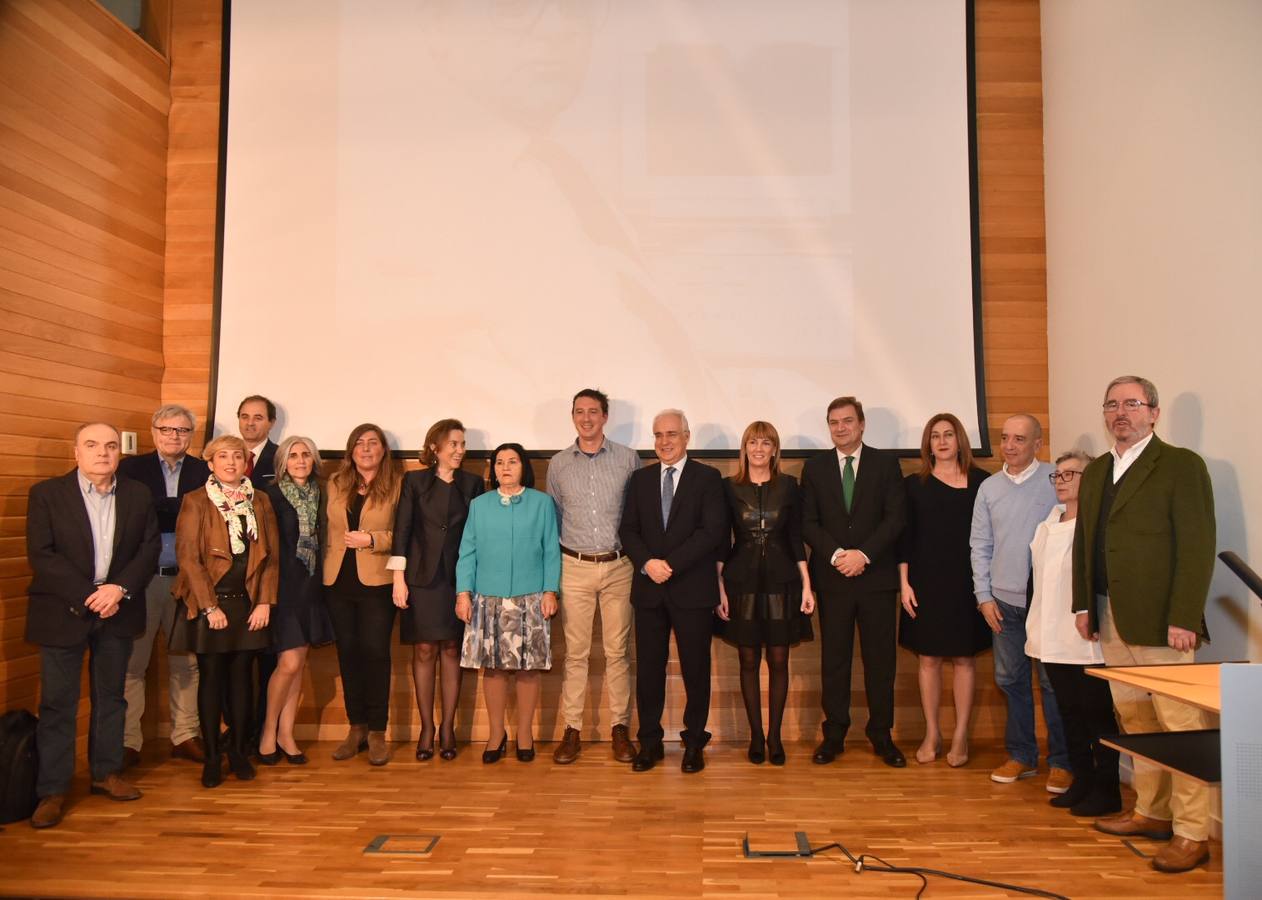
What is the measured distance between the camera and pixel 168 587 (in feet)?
14.0

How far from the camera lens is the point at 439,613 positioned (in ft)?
14.2

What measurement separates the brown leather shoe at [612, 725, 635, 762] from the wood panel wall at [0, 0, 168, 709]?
8.52 feet

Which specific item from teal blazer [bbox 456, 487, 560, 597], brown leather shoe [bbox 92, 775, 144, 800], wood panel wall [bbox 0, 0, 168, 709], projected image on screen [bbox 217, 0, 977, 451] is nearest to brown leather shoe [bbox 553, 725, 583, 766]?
teal blazer [bbox 456, 487, 560, 597]

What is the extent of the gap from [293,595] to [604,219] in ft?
8.14

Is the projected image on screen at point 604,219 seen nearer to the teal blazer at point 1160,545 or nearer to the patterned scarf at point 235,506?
the patterned scarf at point 235,506

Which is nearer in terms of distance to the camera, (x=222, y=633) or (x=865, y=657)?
(x=222, y=633)

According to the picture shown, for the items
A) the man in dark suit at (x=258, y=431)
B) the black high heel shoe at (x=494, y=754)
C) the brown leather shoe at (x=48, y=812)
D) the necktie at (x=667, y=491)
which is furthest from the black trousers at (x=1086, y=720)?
the brown leather shoe at (x=48, y=812)

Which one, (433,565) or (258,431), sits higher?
(258,431)

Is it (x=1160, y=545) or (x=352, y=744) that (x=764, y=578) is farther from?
(x=352, y=744)

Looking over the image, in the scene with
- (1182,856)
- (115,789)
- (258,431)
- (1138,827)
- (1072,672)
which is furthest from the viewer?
(258,431)

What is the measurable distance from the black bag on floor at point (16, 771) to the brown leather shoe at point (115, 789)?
275 millimetres

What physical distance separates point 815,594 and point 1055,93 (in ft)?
9.63

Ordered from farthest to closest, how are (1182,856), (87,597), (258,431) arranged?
(258,431) → (87,597) → (1182,856)

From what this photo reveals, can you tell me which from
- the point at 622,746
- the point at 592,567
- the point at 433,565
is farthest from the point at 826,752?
the point at 433,565
